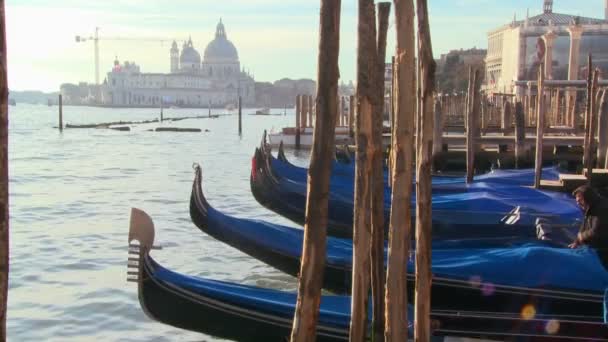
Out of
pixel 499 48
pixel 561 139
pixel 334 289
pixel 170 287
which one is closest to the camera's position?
pixel 170 287

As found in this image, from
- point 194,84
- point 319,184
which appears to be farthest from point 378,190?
point 194,84

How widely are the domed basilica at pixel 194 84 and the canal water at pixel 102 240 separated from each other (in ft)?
234

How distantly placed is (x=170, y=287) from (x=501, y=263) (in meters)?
1.44

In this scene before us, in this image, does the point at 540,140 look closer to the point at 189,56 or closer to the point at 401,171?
the point at 401,171

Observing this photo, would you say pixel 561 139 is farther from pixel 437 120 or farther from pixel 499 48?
pixel 499 48

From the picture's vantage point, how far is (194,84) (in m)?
87.3

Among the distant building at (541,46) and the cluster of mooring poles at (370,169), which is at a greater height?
the distant building at (541,46)

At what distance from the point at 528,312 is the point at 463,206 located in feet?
6.76

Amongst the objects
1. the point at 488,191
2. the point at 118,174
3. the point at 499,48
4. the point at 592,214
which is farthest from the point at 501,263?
the point at 499,48

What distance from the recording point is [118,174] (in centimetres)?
1328

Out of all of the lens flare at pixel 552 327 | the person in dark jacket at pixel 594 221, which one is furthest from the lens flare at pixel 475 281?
the person in dark jacket at pixel 594 221

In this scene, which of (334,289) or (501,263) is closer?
(501,263)

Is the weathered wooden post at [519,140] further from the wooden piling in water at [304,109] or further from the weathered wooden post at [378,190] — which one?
the wooden piling in water at [304,109]

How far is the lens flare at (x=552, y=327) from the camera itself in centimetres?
337
